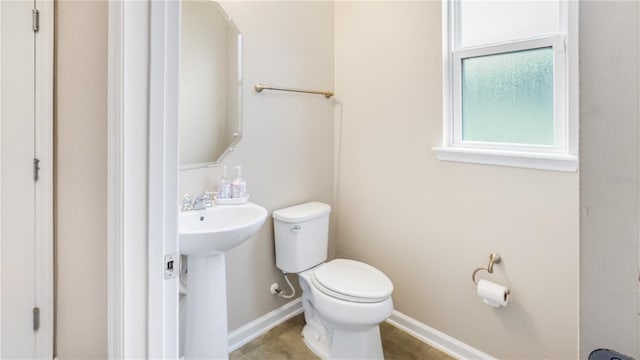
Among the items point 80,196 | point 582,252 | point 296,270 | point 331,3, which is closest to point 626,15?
point 582,252

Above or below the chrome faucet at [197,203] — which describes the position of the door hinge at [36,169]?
above

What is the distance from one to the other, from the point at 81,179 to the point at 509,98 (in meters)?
1.80

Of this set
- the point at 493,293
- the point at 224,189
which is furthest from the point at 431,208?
the point at 224,189

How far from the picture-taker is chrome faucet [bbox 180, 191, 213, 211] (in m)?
1.69

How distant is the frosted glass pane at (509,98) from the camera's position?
1608 millimetres

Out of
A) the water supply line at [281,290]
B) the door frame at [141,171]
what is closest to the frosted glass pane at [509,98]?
the water supply line at [281,290]

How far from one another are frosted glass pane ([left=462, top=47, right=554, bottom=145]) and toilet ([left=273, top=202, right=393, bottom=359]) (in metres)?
0.94

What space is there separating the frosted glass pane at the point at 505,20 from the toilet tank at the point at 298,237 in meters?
1.27

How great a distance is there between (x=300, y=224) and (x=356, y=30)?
1.28m

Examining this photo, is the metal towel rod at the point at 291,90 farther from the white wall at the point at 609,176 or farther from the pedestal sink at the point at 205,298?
the white wall at the point at 609,176

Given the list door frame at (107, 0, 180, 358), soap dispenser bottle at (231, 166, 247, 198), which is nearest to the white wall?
door frame at (107, 0, 180, 358)

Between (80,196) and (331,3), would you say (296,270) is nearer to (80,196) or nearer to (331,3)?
(80,196)

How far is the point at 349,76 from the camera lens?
7.60 ft

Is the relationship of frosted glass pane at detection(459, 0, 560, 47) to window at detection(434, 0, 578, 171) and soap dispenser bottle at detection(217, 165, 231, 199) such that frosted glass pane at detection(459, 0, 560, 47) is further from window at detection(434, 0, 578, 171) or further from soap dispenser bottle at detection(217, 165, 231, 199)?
soap dispenser bottle at detection(217, 165, 231, 199)
